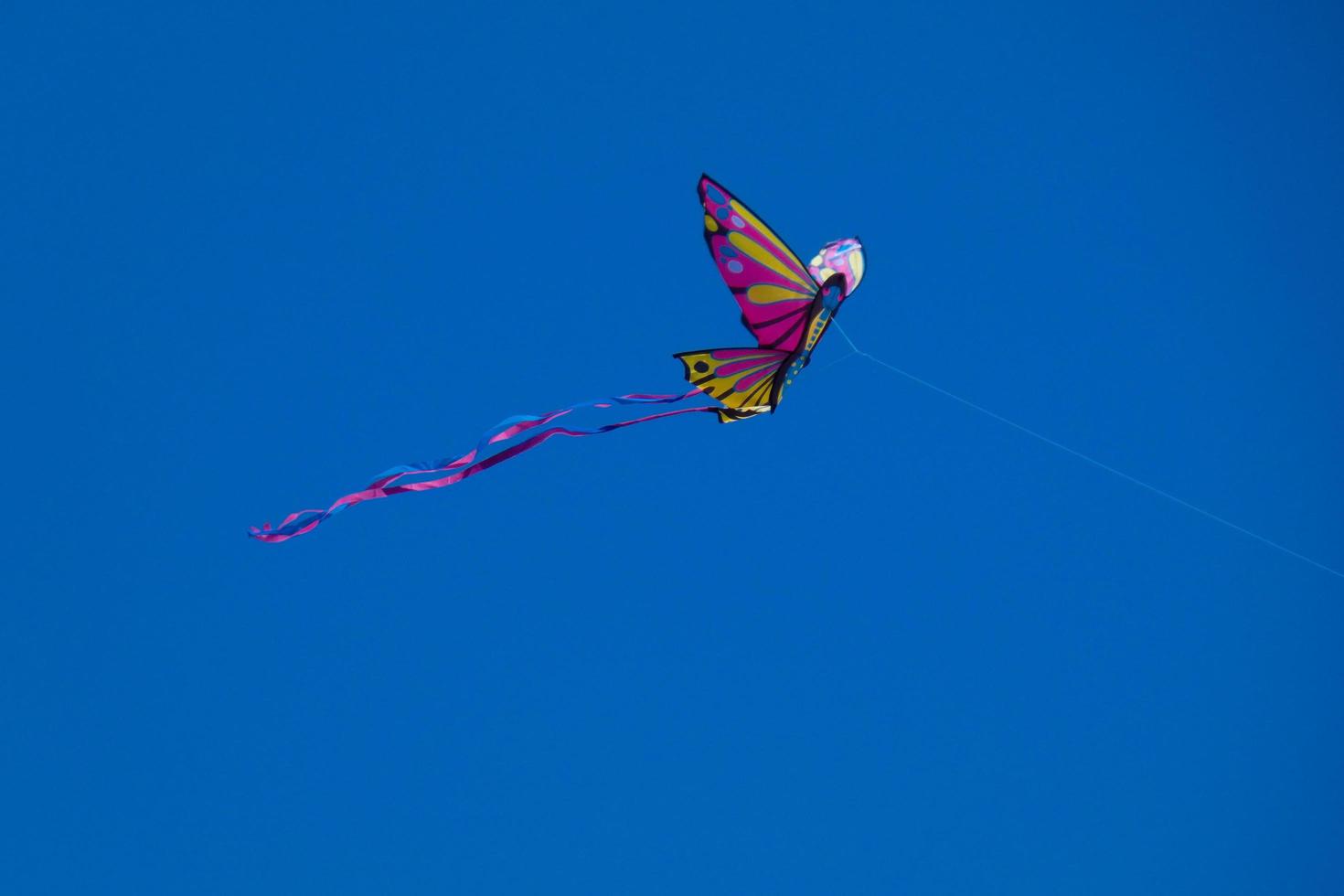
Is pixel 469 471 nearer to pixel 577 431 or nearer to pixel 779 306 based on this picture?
pixel 577 431

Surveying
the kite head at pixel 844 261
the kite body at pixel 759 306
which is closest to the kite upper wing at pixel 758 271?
the kite body at pixel 759 306

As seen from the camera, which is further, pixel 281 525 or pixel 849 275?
pixel 849 275

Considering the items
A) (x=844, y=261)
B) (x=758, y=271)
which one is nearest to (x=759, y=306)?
(x=758, y=271)

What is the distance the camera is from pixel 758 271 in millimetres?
6215

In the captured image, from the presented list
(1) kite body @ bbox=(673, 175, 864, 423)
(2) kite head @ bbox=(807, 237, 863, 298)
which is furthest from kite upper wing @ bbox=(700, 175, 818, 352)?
(2) kite head @ bbox=(807, 237, 863, 298)

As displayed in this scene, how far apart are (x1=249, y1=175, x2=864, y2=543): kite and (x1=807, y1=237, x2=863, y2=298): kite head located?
0.04m

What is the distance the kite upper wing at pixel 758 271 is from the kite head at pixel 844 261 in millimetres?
589

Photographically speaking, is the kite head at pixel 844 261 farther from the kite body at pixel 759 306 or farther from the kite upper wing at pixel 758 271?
the kite upper wing at pixel 758 271

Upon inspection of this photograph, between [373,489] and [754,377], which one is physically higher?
[754,377]

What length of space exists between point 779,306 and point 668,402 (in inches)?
34.3

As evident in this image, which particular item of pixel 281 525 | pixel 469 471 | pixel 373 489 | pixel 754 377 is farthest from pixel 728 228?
pixel 281 525

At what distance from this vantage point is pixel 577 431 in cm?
620

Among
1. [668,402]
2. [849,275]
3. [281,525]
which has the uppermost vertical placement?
[849,275]

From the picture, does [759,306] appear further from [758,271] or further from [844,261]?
[844,261]
